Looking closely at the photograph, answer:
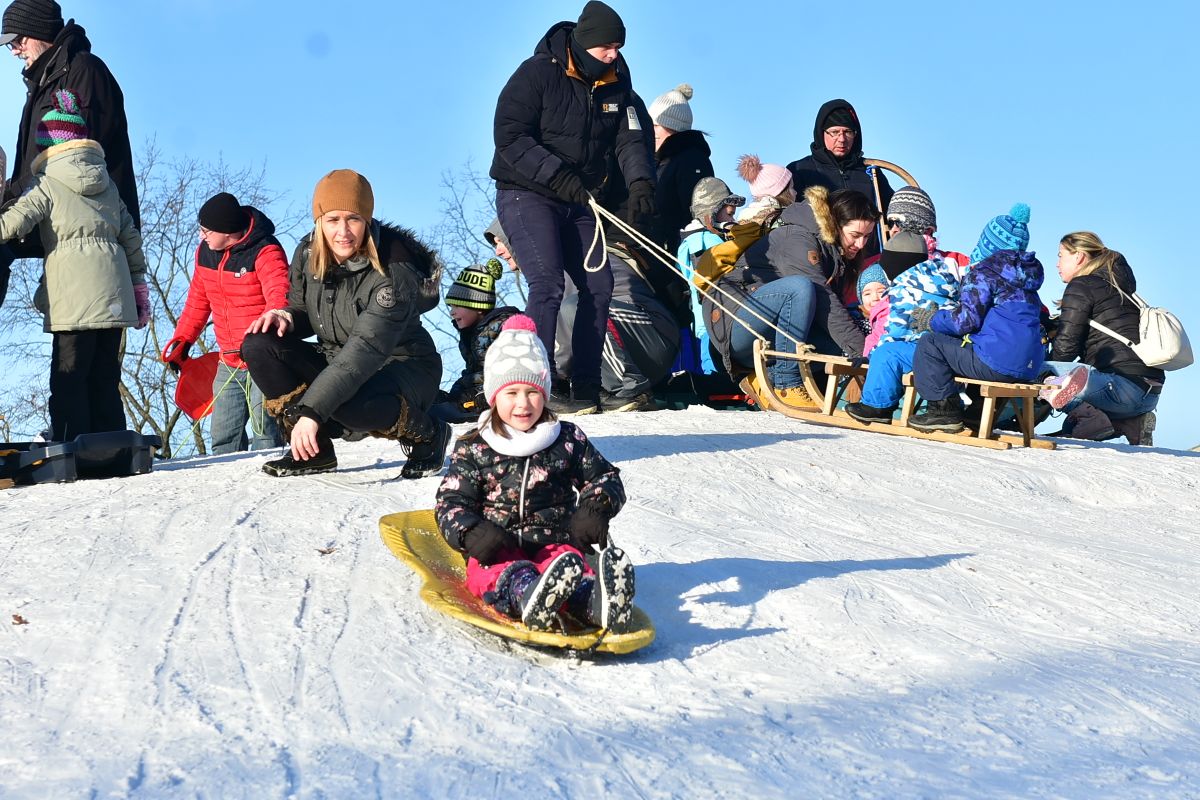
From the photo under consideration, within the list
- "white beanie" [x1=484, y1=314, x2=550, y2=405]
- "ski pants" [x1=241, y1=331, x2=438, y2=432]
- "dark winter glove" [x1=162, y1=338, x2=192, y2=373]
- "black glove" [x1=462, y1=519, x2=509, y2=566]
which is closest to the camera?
"black glove" [x1=462, y1=519, x2=509, y2=566]

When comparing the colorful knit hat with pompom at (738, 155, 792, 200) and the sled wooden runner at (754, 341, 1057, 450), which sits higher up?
the colorful knit hat with pompom at (738, 155, 792, 200)

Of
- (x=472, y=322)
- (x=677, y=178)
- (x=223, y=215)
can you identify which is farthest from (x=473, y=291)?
(x=223, y=215)

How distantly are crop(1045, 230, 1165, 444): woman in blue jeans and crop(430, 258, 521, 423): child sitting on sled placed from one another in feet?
11.5

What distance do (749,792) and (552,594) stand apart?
97cm

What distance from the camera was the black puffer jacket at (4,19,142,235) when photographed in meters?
7.10

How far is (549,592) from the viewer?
346 centimetres

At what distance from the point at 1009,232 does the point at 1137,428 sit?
2.39 meters

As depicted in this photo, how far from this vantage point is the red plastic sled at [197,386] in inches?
285

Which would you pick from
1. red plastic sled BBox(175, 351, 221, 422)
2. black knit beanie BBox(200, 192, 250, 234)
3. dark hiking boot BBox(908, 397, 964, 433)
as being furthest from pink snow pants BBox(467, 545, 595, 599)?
dark hiking boot BBox(908, 397, 964, 433)

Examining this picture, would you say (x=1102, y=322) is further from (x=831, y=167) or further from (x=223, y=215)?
(x=223, y=215)

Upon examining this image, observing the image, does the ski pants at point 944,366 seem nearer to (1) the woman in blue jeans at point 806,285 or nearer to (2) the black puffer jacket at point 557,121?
(1) the woman in blue jeans at point 806,285

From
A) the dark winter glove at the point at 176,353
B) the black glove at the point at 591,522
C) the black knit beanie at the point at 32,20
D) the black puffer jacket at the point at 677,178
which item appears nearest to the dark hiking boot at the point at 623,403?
the black puffer jacket at the point at 677,178

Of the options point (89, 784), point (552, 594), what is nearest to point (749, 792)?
point (552, 594)

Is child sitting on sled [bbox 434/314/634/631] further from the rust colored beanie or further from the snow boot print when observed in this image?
the rust colored beanie
